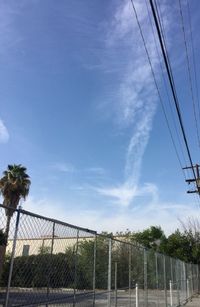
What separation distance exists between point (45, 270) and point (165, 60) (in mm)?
4140

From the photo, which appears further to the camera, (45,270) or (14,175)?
(14,175)

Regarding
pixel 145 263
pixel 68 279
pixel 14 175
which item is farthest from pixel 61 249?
pixel 14 175

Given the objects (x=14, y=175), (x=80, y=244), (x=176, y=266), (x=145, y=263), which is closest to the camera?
(x=80, y=244)

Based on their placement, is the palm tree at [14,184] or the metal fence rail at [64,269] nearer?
the metal fence rail at [64,269]

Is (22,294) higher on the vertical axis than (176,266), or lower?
lower

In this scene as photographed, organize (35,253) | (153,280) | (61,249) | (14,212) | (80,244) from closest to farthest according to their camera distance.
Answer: (14,212), (35,253), (61,249), (80,244), (153,280)

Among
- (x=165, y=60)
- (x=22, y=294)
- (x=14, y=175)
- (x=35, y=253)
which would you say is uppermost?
(x=14, y=175)

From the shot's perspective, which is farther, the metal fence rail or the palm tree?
the palm tree

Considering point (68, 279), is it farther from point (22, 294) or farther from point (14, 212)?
point (14, 212)

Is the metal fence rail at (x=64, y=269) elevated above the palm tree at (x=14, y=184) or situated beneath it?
situated beneath

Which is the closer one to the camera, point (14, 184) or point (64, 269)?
point (64, 269)

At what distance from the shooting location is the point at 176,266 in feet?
67.7

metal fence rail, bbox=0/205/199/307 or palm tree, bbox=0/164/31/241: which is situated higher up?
palm tree, bbox=0/164/31/241

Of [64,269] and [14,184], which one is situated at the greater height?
[14,184]
